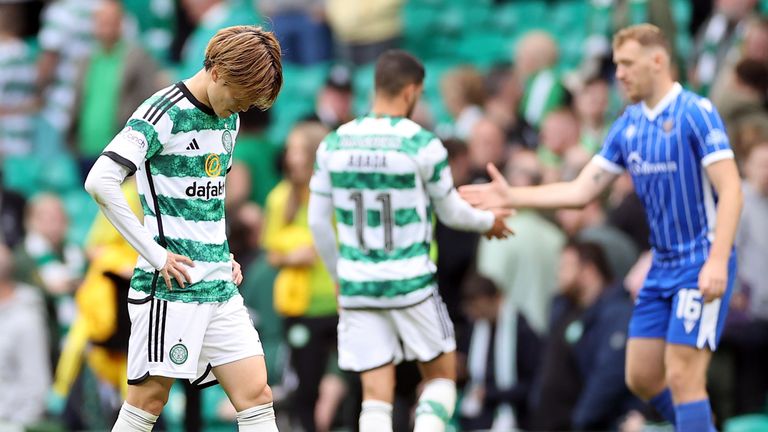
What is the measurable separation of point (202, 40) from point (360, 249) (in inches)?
290

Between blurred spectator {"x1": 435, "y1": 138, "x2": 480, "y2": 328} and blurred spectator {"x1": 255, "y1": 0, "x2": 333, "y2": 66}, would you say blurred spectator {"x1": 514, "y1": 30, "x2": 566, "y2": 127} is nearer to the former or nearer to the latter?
blurred spectator {"x1": 435, "y1": 138, "x2": 480, "y2": 328}

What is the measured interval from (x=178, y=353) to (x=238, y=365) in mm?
282

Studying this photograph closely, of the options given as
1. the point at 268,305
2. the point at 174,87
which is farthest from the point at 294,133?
the point at 174,87

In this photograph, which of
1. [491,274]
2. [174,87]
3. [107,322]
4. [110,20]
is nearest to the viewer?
[174,87]

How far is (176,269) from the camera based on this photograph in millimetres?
6637

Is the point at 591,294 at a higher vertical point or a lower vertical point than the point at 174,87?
lower

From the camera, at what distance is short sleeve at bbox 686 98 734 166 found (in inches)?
307

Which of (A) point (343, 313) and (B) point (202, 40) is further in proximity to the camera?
(B) point (202, 40)

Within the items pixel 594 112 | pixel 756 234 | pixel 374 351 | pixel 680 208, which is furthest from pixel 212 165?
pixel 594 112

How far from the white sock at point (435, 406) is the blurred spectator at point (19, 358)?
5.18m

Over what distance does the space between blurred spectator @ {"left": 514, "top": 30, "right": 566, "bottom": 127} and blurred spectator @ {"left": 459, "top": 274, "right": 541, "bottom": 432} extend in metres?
2.73

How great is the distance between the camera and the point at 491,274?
1151cm

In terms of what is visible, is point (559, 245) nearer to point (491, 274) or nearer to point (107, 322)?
point (491, 274)

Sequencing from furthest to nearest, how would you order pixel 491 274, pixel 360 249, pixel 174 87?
pixel 491 274, pixel 360 249, pixel 174 87
